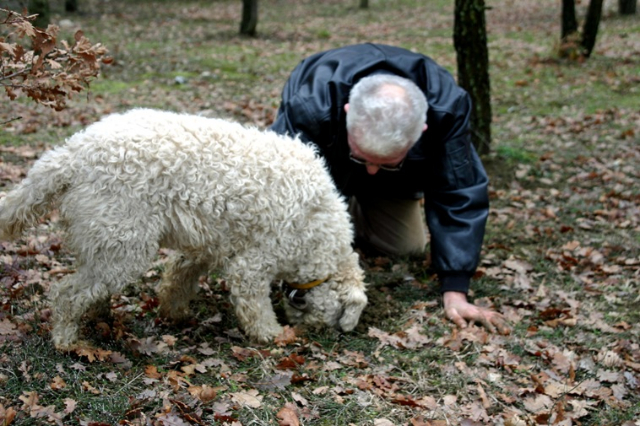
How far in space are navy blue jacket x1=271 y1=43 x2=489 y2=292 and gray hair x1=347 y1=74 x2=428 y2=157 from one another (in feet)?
1.61

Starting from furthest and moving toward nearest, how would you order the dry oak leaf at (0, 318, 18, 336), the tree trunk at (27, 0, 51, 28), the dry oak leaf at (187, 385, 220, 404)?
the tree trunk at (27, 0, 51, 28) → the dry oak leaf at (0, 318, 18, 336) → the dry oak leaf at (187, 385, 220, 404)

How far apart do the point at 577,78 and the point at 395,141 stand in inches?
377

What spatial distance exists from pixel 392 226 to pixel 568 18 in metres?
10.3

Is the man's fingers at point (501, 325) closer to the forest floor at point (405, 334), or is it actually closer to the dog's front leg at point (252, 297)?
the forest floor at point (405, 334)

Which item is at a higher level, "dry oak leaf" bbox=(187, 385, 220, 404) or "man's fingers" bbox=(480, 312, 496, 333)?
"dry oak leaf" bbox=(187, 385, 220, 404)

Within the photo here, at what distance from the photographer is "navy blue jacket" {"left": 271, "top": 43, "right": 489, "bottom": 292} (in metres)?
4.65

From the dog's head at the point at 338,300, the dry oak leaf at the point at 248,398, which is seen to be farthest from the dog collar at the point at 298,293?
the dry oak leaf at the point at 248,398

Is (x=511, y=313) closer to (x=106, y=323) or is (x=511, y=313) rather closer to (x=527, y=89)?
(x=106, y=323)

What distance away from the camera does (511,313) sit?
4.69m

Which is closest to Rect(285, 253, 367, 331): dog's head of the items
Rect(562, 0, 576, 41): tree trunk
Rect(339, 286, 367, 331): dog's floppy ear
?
Rect(339, 286, 367, 331): dog's floppy ear

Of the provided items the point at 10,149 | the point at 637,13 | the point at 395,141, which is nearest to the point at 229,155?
the point at 395,141

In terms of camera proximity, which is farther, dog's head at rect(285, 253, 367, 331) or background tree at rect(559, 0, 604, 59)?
background tree at rect(559, 0, 604, 59)

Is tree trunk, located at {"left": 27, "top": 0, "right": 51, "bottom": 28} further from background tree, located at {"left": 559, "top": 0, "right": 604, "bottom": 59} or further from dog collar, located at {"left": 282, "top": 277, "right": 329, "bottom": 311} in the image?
background tree, located at {"left": 559, "top": 0, "right": 604, "bottom": 59}

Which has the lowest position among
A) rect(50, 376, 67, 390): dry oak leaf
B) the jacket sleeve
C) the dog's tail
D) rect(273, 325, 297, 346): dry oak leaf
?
rect(273, 325, 297, 346): dry oak leaf
